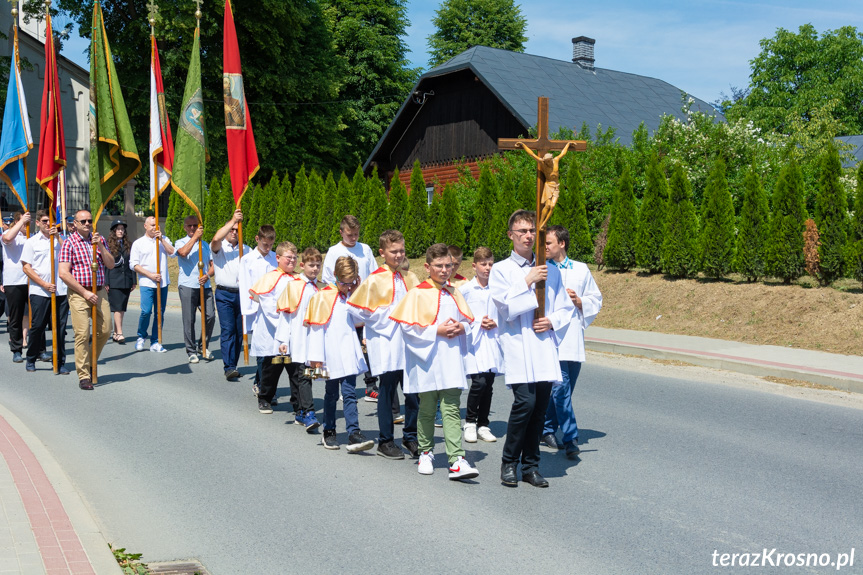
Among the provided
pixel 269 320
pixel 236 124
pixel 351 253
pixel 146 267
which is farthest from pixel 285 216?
pixel 269 320

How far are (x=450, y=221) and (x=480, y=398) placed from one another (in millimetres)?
15381

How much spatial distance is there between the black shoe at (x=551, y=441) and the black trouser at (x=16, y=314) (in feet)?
27.6

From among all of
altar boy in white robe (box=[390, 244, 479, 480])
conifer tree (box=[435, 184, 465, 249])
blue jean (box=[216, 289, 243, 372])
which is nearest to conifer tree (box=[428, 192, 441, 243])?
conifer tree (box=[435, 184, 465, 249])

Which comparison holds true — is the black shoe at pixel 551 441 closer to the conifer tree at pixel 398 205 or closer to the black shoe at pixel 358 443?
the black shoe at pixel 358 443

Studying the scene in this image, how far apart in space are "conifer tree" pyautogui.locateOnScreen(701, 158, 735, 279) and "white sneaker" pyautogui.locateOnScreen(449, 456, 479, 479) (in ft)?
38.1

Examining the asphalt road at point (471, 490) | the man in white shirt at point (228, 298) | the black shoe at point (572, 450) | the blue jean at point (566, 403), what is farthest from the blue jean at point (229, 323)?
the black shoe at point (572, 450)

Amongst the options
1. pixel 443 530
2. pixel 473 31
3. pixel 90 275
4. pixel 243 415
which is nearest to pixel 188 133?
pixel 90 275

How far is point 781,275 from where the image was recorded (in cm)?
1581

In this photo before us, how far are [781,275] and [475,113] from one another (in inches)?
733

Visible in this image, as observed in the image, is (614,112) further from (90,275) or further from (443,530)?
(443,530)

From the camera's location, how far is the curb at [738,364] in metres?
10.6

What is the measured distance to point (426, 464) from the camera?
262 inches

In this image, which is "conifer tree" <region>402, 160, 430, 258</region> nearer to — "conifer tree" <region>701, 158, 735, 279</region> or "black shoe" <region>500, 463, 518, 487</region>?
"conifer tree" <region>701, 158, 735, 279</region>

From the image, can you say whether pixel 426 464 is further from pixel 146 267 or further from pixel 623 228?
pixel 623 228
